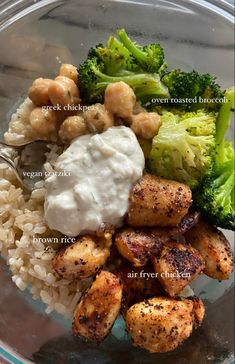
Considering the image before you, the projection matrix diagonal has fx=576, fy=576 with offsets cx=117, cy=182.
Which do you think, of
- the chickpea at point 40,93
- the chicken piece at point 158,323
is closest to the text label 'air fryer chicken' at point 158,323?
the chicken piece at point 158,323

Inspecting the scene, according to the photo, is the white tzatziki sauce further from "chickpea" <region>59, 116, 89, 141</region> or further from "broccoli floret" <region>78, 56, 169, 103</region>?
"broccoli floret" <region>78, 56, 169, 103</region>

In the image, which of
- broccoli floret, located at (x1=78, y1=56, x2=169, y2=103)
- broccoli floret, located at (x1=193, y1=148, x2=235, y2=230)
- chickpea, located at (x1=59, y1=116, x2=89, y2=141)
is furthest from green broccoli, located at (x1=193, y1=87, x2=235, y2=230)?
chickpea, located at (x1=59, y1=116, x2=89, y2=141)

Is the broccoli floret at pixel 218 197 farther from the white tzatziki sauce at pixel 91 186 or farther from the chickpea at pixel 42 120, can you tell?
the chickpea at pixel 42 120

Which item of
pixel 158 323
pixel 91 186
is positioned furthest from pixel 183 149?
pixel 158 323

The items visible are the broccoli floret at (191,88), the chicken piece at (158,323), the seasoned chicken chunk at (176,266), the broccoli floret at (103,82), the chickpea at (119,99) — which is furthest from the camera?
the broccoli floret at (191,88)

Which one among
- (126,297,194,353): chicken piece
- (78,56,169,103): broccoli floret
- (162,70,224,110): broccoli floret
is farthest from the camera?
(162,70,224,110): broccoli floret

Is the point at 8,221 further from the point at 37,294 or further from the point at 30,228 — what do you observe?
the point at 37,294
